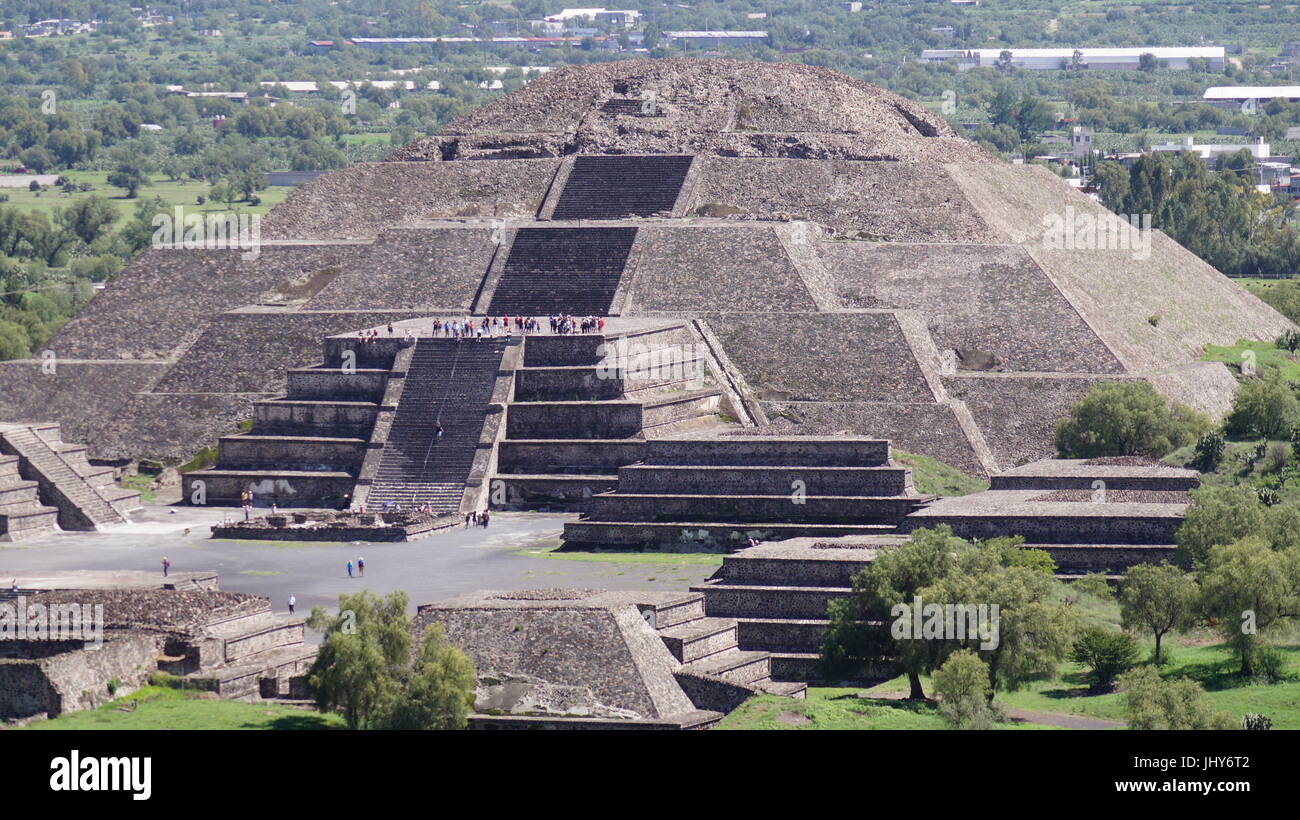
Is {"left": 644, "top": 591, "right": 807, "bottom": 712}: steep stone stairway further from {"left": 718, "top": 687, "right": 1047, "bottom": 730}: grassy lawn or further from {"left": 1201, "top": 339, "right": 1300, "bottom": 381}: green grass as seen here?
{"left": 1201, "top": 339, "right": 1300, "bottom": 381}: green grass

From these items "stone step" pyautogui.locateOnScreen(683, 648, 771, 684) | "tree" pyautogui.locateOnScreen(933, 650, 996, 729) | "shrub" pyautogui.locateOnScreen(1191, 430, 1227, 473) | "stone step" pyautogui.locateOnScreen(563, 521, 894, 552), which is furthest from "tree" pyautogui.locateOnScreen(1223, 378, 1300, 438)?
"tree" pyautogui.locateOnScreen(933, 650, 996, 729)

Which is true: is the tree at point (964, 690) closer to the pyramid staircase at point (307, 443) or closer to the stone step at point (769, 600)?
the stone step at point (769, 600)

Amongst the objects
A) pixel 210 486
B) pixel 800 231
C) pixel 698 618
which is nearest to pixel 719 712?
pixel 698 618

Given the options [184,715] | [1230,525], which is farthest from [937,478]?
Result: [184,715]

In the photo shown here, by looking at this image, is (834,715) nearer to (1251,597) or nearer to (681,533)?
(1251,597)

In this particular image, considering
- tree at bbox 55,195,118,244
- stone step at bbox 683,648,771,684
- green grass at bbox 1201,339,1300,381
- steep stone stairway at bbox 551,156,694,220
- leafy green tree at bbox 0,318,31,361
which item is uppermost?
tree at bbox 55,195,118,244
